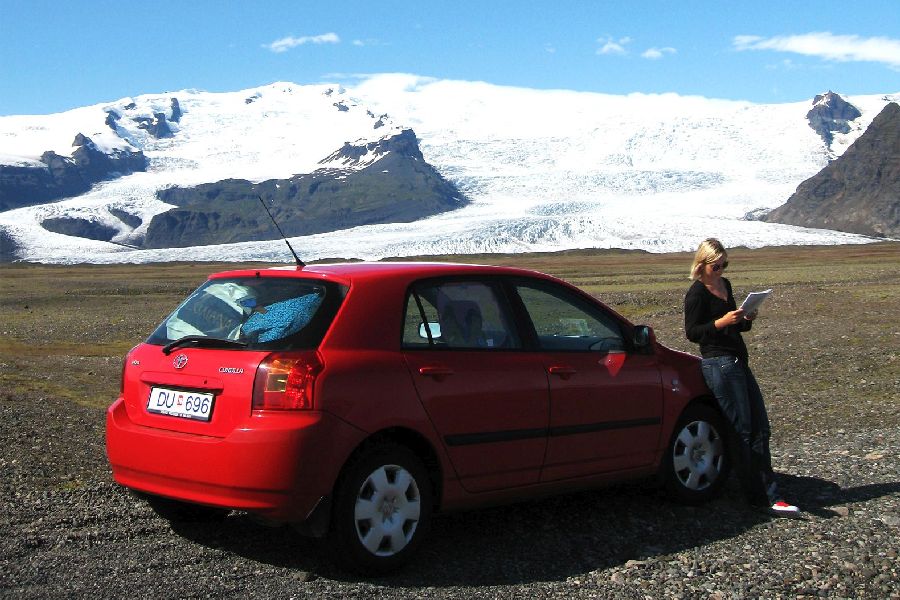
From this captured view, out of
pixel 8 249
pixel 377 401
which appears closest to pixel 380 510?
pixel 377 401

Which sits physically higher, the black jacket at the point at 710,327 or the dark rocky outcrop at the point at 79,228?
the black jacket at the point at 710,327

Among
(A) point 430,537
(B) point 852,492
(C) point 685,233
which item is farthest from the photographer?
(C) point 685,233

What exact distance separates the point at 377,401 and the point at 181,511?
1624mm

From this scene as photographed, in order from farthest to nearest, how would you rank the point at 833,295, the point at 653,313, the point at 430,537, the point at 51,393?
the point at 833,295 < the point at 653,313 < the point at 51,393 < the point at 430,537

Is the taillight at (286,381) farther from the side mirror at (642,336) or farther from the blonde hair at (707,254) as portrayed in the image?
the blonde hair at (707,254)

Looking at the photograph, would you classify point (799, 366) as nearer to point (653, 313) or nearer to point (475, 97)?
point (653, 313)

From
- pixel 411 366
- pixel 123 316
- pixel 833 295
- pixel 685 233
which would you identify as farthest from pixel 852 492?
pixel 685 233

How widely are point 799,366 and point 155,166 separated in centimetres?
18861

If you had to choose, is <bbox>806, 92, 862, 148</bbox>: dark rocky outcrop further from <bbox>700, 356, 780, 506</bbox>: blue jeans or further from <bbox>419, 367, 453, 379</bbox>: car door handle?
<bbox>419, 367, 453, 379</bbox>: car door handle

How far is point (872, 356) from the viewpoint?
16.0 meters

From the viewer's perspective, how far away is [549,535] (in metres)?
6.36

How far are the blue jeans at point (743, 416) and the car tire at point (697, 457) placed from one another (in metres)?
0.16

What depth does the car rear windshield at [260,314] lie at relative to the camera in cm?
552

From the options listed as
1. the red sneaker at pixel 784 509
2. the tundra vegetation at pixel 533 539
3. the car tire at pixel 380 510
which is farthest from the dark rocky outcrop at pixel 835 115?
the car tire at pixel 380 510
